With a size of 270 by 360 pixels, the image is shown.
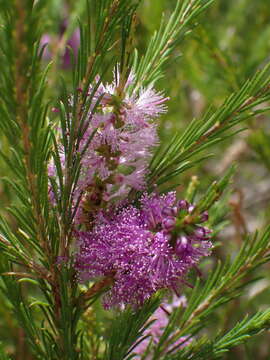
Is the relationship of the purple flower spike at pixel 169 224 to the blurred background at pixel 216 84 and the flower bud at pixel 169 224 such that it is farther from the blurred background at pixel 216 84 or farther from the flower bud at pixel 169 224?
the blurred background at pixel 216 84

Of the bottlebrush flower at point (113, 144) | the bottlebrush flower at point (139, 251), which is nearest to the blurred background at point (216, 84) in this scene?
the bottlebrush flower at point (113, 144)

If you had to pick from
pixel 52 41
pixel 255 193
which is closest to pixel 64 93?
pixel 52 41

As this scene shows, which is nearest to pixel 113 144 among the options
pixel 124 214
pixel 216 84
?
pixel 124 214

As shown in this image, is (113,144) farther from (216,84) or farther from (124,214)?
(216,84)

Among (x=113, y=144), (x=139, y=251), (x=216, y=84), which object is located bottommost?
(x=139, y=251)

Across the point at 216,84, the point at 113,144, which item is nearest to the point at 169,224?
the point at 113,144

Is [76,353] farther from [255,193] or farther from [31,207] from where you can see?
[255,193]

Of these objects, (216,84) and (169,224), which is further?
(216,84)

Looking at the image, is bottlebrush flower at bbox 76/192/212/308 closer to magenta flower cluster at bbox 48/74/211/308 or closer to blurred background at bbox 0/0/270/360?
magenta flower cluster at bbox 48/74/211/308

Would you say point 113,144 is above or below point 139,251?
above
